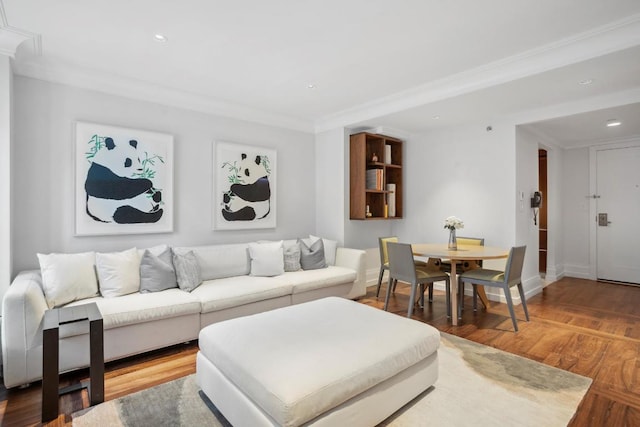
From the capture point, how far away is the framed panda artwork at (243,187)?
13.8ft

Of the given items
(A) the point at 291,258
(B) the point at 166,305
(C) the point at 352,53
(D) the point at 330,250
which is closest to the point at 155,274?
(B) the point at 166,305

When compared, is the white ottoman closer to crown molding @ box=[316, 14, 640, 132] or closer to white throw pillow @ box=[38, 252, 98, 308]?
white throw pillow @ box=[38, 252, 98, 308]

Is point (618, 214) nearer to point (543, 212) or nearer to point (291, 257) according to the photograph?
point (543, 212)

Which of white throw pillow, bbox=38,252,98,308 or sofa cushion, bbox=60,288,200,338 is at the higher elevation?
white throw pillow, bbox=38,252,98,308

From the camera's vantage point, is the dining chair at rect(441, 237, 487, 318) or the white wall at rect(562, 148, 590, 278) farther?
the white wall at rect(562, 148, 590, 278)

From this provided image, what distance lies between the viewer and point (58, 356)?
2.07m

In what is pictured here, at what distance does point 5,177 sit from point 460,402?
12.2 feet

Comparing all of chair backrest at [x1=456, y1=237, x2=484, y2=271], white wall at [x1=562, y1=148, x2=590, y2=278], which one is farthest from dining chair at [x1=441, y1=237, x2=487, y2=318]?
white wall at [x1=562, y1=148, x2=590, y2=278]

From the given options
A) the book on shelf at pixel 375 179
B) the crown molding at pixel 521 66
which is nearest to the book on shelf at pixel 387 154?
the book on shelf at pixel 375 179

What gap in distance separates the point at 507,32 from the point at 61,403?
4.11 metres

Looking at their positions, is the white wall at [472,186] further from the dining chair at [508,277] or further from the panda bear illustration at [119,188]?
the panda bear illustration at [119,188]

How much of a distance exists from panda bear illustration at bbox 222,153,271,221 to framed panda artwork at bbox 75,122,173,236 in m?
0.75

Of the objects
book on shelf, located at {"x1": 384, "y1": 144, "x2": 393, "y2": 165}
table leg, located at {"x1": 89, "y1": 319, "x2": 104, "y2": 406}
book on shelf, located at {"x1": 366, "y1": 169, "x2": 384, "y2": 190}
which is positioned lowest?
table leg, located at {"x1": 89, "y1": 319, "x2": 104, "y2": 406}

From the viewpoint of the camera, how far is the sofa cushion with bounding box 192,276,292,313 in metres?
3.12
